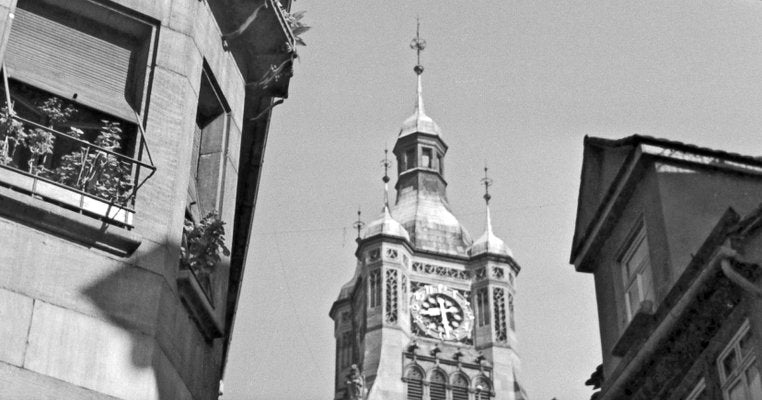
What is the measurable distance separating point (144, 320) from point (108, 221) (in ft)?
3.62

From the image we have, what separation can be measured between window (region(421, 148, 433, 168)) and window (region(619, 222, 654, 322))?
86.5 meters

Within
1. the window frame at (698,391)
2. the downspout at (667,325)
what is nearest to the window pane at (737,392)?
the window frame at (698,391)

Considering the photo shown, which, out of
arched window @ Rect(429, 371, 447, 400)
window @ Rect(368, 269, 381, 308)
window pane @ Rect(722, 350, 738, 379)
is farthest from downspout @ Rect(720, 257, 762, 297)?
window @ Rect(368, 269, 381, 308)

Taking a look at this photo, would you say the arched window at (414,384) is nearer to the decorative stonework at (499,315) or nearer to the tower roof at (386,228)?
the decorative stonework at (499,315)

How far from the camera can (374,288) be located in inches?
3622

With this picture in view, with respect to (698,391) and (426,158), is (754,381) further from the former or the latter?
(426,158)

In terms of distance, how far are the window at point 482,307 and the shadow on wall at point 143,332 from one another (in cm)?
7777

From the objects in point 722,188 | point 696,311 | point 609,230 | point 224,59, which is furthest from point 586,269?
point 224,59

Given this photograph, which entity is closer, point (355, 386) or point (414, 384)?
point (355, 386)

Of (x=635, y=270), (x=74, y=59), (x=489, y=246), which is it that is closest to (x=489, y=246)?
(x=489, y=246)

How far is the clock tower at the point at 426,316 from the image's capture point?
292 feet

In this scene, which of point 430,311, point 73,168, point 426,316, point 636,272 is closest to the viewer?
point 73,168

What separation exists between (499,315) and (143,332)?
79.6 meters

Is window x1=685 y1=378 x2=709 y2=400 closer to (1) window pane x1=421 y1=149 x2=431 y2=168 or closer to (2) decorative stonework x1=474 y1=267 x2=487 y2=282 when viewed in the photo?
(2) decorative stonework x1=474 y1=267 x2=487 y2=282
